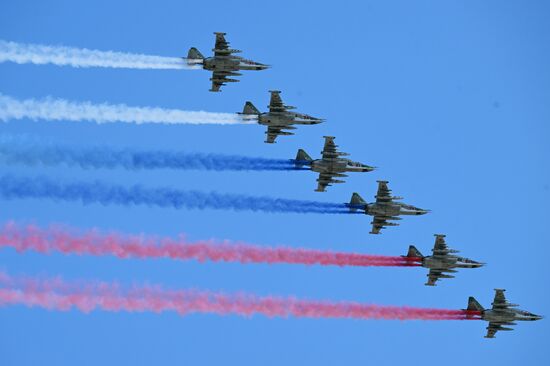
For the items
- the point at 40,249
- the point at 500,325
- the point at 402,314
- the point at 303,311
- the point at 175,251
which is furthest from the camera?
the point at 500,325

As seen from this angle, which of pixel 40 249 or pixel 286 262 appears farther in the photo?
pixel 286 262

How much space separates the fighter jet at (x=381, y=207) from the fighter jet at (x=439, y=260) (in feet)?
12.2

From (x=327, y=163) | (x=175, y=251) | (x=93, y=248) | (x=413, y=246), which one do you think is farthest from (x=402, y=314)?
(x=93, y=248)

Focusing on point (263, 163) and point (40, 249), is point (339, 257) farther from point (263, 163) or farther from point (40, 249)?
point (40, 249)

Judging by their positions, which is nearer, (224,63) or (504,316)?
(224,63)

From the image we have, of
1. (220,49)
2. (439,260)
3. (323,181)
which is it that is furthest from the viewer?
(439,260)

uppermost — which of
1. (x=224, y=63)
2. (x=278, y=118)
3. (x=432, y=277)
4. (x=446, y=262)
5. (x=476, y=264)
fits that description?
(x=224, y=63)

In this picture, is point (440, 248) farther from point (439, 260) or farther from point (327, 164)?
point (327, 164)

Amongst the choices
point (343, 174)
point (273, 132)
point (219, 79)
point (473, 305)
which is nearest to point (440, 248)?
point (473, 305)

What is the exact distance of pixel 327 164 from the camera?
10006 cm

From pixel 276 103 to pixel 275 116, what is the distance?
1.02 metres

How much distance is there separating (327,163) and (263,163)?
612 centimetres

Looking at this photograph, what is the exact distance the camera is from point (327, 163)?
100 metres

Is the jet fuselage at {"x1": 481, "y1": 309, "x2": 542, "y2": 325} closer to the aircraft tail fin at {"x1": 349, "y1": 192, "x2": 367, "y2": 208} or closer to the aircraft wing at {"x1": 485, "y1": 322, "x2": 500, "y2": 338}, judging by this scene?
the aircraft wing at {"x1": 485, "y1": 322, "x2": 500, "y2": 338}
